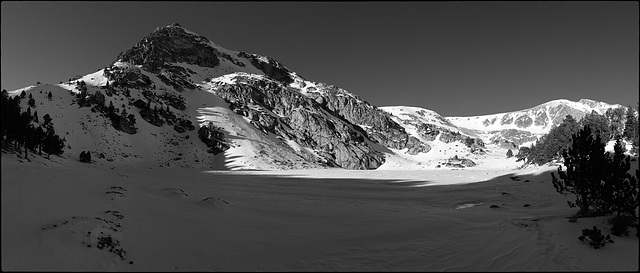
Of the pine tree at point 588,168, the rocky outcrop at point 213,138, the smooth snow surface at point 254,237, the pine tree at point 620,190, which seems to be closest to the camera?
the smooth snow surface at point 254,237

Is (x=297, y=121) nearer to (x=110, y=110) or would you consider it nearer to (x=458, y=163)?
(x=458, y=163)

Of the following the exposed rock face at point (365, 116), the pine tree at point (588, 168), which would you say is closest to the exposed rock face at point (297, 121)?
the exposed rock face at point (365, 116)

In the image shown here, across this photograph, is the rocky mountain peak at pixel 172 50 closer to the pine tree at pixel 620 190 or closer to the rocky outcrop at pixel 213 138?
the rocky outcrop at pixel 213 138

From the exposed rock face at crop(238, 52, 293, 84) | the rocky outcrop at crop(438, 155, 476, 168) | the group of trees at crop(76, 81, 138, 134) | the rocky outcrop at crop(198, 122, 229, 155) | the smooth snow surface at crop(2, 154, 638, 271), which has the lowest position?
the rocky outcrop at crop(438, 155, 476, 168)

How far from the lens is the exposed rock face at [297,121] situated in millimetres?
102688

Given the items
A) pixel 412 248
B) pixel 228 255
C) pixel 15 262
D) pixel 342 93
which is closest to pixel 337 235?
pixel 412 248

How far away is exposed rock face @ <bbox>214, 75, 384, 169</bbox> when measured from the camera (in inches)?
4043

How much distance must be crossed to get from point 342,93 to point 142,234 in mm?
155273

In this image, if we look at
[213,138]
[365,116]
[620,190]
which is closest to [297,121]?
[213,138]

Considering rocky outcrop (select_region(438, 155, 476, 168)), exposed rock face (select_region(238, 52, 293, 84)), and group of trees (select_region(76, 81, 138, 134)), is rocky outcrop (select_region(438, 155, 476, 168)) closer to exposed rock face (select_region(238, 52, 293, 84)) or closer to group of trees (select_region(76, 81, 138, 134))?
group of trees (select_region(76, 81, 138, 134))

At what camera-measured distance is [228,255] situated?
1003cm

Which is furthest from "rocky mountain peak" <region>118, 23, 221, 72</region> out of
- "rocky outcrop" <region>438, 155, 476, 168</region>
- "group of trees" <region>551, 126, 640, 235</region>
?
"group of trees" <region>551, 126, 640, 235</region>

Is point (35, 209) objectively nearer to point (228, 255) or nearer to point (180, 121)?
point (228, 255)

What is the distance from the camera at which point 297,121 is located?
116812 millimetres
